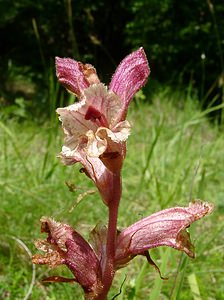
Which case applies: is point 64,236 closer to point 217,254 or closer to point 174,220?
point 174,220

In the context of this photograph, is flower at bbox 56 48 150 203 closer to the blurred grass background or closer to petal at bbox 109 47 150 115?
petal at bbox 109 47 150 115

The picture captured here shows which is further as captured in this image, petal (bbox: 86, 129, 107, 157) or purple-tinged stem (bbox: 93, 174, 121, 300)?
purple-tinged stem (bbox: 93, 174, 121, 300)

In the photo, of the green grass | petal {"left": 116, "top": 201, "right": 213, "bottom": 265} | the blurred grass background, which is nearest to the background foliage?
the blurred grass background

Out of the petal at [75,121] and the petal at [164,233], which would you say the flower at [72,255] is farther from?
the petal at [75,121]

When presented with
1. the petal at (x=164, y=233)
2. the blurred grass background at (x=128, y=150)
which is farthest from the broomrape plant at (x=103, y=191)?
the blurred grass background at (x=128, y=150)

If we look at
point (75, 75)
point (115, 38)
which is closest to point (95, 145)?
point (75, 75)

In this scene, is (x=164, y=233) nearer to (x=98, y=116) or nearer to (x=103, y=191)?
(x=103, y=191)

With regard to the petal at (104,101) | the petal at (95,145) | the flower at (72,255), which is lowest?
the flower at (72,255)

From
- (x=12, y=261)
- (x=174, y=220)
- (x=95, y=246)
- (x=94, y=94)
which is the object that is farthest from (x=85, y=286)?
(x=12, y=261)
